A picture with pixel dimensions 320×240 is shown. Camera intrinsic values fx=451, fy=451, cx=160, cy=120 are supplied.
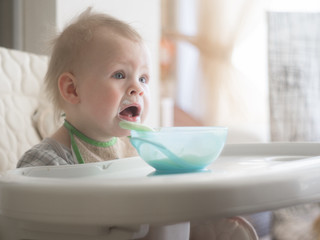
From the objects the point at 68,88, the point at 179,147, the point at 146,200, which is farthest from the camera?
the point at 68,88

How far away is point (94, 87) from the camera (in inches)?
34.4

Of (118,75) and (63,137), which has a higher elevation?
(118,75)

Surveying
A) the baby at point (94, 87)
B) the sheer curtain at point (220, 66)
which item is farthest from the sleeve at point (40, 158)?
the sheer curtain at point (220, 66)

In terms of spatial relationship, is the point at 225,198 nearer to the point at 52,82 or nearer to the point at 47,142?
the point at 47,142

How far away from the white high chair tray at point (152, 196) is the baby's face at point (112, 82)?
0.35 meters

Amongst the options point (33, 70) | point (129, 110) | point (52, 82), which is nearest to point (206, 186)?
point (129, 110)

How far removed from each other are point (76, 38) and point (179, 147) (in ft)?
1.35

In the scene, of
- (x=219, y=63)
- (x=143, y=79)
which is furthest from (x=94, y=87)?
(x=219, y=63)

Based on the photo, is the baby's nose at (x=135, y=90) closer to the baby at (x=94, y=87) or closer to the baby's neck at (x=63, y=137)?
the baby at (x=94, y=87)

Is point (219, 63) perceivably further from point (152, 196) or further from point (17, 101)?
point (152, 196)

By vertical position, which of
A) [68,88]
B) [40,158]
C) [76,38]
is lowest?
[40,158]

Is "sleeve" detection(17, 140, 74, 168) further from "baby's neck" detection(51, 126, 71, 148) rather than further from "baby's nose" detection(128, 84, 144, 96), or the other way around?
"baby's nose" detection(128, 84, 144, 96)

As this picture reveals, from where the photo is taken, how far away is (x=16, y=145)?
1133 millimetres

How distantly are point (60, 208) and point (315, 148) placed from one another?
0.62 metres
